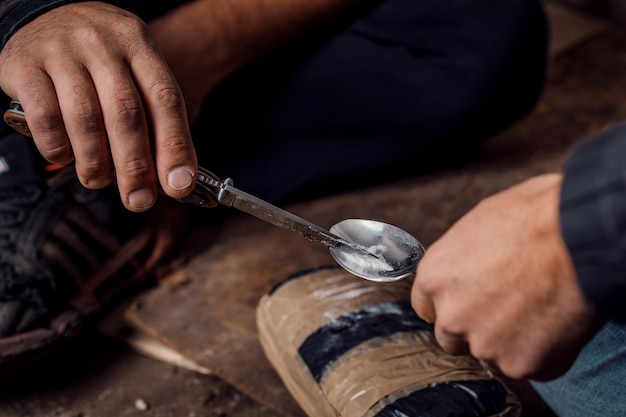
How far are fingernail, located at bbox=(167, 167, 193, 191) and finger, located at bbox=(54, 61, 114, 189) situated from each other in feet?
0.28

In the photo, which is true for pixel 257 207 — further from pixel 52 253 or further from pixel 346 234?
pixel 52 253

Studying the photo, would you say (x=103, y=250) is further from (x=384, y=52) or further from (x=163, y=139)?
(x=384, y=52)

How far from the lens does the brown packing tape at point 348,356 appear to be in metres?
0.82

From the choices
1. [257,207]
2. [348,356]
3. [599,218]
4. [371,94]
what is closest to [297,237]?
[371,94]

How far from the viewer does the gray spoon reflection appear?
2.60ft

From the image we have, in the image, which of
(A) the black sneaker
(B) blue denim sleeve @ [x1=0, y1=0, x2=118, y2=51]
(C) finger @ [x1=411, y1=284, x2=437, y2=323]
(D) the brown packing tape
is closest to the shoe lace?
(A) the black sneaker

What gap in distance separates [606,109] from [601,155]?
3.75 ft

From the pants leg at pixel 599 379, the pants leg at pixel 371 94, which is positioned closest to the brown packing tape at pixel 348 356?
the pants leg at pixel 599 379

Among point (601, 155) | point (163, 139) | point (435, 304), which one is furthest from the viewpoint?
point (163, 139)

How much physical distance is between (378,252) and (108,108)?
1.03 feet

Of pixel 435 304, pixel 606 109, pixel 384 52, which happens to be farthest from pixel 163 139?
pixel 606 109

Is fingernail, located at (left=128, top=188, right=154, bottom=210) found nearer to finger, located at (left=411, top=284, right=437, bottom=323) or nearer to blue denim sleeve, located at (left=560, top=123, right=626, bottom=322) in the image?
finger, located at (left=411, top=284, right=437, bottom=323)

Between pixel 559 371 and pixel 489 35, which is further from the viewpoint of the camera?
pixel 489 35

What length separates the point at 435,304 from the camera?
2.01ft
